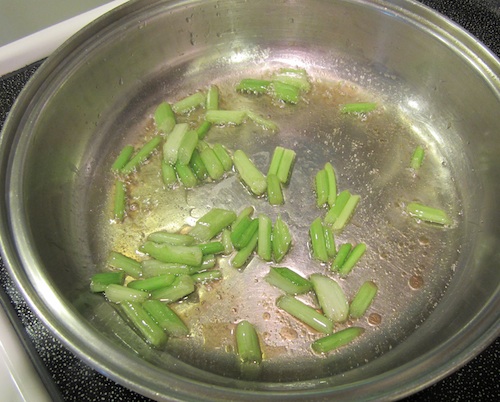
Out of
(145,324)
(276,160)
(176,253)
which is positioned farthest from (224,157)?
(145,324)

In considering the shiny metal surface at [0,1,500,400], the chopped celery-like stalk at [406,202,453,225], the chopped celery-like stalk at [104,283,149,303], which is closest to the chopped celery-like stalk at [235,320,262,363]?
the shiny metal surface at [0,1,500,400]

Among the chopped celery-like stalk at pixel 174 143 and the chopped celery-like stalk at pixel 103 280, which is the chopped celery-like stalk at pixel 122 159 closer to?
the chopped celery-like stalk at pixel 174 143

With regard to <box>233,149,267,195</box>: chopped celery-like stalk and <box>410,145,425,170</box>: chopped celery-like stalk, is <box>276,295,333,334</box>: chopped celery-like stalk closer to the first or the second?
<box>233,149,267,195</box>: chopped celery-like stalk

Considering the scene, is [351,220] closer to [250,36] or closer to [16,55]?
[250,36]

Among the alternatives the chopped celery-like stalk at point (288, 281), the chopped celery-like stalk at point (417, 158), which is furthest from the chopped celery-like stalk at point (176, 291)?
the chopped celery-like stalk at point (417, 158)

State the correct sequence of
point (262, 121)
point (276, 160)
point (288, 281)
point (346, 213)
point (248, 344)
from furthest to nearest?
point (262, 121) → point (276, 160) → point (346, 213) → point (288, 281) → point (248, 344)

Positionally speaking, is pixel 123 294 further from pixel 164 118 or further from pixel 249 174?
pixel 164 118
